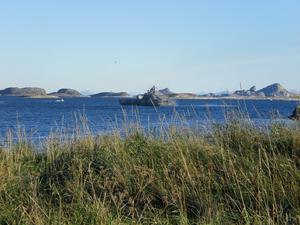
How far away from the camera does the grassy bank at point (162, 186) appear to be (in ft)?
11.5

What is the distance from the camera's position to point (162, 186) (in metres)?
4.17

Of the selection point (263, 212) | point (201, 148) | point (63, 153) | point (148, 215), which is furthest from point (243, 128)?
point (63, 153)

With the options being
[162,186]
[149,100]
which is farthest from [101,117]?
[149,100]

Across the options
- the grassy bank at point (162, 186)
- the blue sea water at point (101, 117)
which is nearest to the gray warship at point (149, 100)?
the blue sea water at point (101, 117)

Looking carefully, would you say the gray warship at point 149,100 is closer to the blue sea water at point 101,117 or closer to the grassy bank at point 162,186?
the blue sea water at point 101,117

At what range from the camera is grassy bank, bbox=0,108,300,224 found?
3518 mm

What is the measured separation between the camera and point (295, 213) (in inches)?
133

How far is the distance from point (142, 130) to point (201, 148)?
7.61ft

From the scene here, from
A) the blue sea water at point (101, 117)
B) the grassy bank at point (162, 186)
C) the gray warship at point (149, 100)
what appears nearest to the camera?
the grassy bank at point (162, 186)

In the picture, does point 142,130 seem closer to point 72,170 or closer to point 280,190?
point 72,170

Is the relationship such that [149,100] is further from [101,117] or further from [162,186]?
[162,186]

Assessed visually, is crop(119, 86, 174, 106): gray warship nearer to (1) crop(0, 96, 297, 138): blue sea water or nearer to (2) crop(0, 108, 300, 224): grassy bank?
(1) crop(0, 96, 297, 138): blue sea water

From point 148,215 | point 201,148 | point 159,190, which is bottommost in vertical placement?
point 148,215

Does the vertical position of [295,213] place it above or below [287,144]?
below
